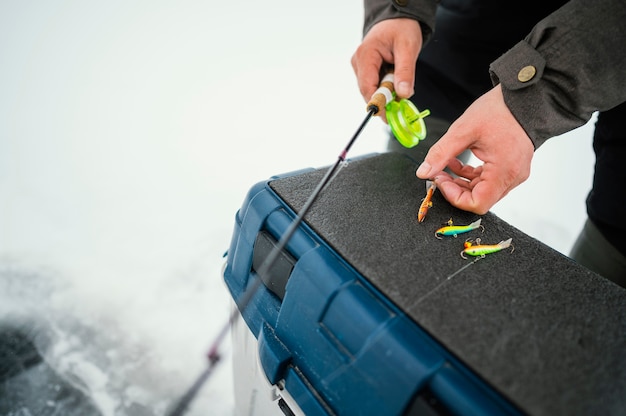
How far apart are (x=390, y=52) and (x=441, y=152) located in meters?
0.34

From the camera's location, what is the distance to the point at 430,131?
1008 millimetres

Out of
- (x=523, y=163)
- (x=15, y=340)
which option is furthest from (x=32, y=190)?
(x=523, y=163)

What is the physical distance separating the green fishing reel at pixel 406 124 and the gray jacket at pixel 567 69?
14cm

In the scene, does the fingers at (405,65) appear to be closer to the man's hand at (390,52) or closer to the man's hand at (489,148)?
the man's hand at (390,52)

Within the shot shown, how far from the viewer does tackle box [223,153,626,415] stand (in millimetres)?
354

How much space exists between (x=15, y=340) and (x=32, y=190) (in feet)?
1.98

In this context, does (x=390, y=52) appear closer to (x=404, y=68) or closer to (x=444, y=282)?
(x=404, y=68)

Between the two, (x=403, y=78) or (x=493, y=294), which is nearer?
(x=493, y=294)

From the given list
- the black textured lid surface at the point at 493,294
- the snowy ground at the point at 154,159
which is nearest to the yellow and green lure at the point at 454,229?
the black textured lid surface at the point at 493,294

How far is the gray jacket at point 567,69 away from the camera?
479 millimetres

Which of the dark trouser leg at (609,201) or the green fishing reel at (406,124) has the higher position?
the green fishing reel at (406,124)

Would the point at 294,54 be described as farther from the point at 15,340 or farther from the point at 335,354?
the point at 335,354

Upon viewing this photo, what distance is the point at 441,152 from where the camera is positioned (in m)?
0.54

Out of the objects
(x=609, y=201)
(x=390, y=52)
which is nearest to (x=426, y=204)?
(x=390, y=52)
